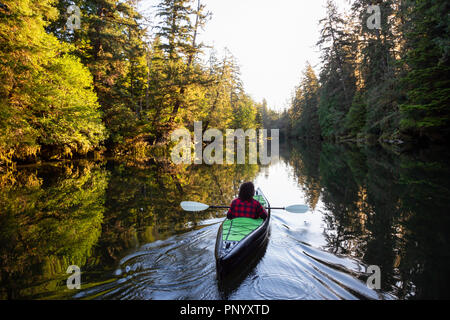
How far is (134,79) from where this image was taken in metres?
23.1

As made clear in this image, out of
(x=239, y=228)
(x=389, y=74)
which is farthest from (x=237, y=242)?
(x=389, y=74)

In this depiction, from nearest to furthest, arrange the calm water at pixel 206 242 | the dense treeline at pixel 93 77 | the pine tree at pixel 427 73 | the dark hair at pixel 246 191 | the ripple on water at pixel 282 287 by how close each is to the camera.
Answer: the ripple on water at pixel 282 287
the calm water at pixel 206 242
the dark hair at pixel 246 191
the dense treeline at pixel 93 77
the pine tree at pixel 427 73

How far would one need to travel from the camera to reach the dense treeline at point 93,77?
11094mm

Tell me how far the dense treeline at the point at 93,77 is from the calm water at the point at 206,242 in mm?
4335

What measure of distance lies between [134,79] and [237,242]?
22716mm

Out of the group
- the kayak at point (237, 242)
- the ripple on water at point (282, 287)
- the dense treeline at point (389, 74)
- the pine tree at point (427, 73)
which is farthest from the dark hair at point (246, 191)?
the pine tree at point (427, 73)

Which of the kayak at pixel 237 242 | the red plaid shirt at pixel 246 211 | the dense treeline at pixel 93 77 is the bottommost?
the kayak at pixel 237 242

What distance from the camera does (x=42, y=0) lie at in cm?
1276

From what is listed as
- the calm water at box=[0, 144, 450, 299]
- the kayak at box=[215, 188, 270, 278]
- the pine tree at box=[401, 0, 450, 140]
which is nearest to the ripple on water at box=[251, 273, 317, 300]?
the calm water at box=[0, 144, 450, 299]

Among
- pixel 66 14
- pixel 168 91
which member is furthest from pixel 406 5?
pixel 66 14

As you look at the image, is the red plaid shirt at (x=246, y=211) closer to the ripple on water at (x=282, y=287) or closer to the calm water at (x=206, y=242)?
the calm water at (x=206, y=242)

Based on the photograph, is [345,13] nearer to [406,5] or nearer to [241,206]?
[406,5]

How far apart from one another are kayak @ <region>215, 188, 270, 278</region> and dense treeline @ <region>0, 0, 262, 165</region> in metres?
11.2

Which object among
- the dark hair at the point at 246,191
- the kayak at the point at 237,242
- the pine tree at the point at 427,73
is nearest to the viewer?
the kayak at the point at 237,242
